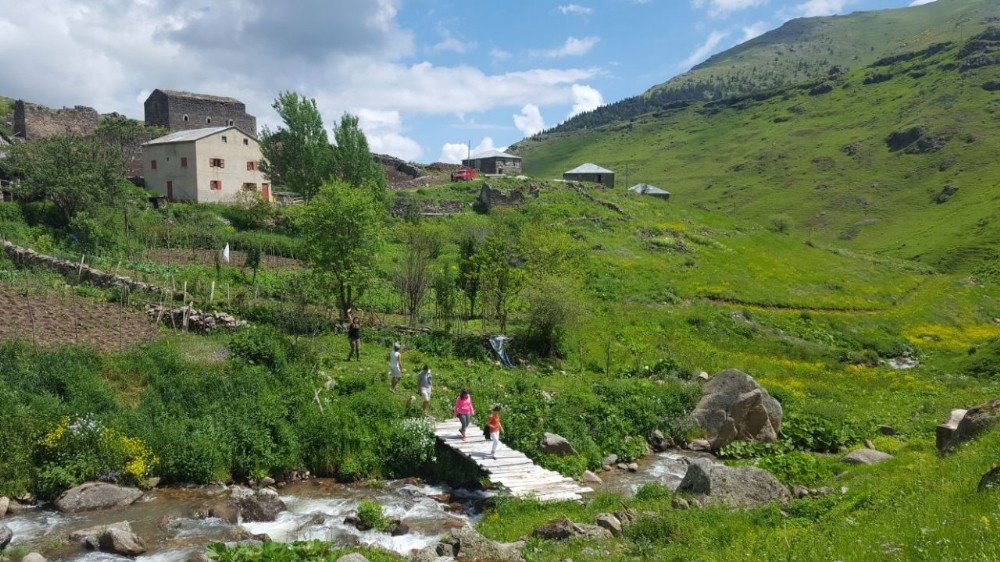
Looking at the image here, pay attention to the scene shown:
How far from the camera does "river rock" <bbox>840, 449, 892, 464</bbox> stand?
19594 mm

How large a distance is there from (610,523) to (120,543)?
10605 mm

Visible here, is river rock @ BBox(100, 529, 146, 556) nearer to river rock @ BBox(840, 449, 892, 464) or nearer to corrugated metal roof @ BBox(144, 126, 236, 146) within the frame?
river rock @ BBox(840, 449, 892, 464)

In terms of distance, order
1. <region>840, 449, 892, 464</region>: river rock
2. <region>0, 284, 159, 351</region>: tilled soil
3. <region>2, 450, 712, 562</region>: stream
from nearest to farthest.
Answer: <region>2, 450, 712, 562</region>: stream → <region>840, 449, 892, 464</region>: river rock → <region>0, 284, 159, 351</region>: tilled soil

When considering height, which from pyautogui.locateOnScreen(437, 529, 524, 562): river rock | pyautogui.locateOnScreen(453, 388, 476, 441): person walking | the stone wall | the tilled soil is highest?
the stone wall

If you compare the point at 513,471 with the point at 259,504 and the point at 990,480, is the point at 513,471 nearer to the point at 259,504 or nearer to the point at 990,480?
the point at 259,504

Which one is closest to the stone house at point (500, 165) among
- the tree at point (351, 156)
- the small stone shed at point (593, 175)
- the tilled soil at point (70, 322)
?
the small stone shed at point (593, 175)

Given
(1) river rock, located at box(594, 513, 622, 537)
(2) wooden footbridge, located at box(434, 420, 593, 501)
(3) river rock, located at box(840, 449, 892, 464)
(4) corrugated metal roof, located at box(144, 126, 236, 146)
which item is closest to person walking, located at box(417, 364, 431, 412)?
(2) wooden footbridge, located at box(434, 420, 593, 501)

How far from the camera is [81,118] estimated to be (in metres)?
79.8

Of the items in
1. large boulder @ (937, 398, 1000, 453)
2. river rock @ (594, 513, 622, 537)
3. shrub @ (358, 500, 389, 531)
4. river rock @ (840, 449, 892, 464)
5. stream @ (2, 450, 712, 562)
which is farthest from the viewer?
river rock @ (840, 449, 892, 464)

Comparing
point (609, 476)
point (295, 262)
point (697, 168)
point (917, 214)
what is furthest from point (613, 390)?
point (697, 168)

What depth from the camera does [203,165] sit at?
5734 cm

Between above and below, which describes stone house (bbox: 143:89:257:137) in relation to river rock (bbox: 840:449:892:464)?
above

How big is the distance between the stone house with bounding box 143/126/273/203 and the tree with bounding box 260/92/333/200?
252 cm

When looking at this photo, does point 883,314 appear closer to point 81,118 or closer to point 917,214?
point 917,214
